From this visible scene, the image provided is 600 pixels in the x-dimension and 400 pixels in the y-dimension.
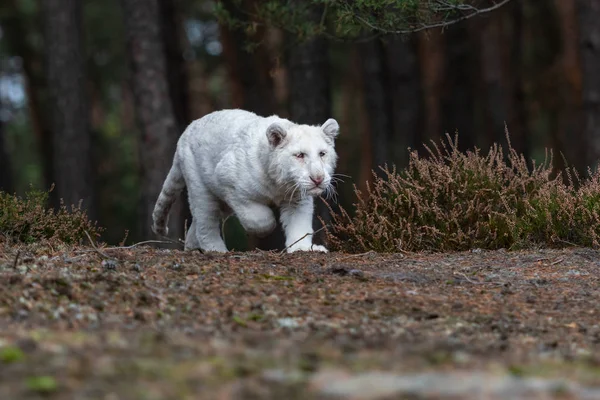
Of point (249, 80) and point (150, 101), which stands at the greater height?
point (249, 80)

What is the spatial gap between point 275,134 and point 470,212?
2.02 meters

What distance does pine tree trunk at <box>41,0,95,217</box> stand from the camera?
18141mm

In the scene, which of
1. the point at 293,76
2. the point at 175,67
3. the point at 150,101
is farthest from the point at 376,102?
the point at 150,101

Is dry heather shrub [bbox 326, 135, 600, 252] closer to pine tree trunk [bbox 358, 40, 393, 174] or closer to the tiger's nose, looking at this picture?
the tiger's nose

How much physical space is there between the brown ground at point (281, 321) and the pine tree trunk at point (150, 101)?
6047 mm

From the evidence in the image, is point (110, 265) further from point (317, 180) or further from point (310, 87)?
point (310, 87)

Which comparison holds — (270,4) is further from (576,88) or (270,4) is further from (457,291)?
(576,88)

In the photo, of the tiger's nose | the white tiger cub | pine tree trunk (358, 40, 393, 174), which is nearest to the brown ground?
the tiger's nose

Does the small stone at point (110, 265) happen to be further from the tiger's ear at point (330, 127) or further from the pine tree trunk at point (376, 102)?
the pine tree trunk at point (376, 102)

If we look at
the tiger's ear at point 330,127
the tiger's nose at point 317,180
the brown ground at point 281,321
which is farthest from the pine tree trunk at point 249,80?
the brown ground at point 281,321

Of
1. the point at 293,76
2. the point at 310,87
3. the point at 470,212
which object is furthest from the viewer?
the point at 293,76

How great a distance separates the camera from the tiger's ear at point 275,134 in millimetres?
8867

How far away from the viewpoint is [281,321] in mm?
5578

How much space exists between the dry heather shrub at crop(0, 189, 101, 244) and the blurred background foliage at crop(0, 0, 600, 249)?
0.86 ft
